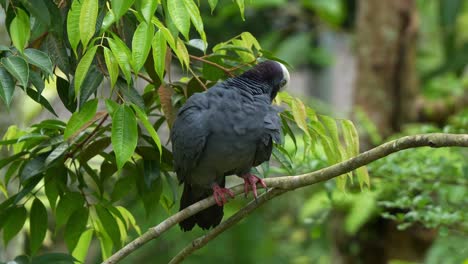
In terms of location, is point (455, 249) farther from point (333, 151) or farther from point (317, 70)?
point (317, 70)

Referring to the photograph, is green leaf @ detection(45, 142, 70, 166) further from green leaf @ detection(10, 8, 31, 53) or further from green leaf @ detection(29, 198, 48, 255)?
green leaf @ detection(10, 8, 31, 53)

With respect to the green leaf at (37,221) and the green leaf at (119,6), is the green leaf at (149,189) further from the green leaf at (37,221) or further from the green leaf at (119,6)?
the green leaf at (119,6)

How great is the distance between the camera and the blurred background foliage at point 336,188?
3.27 meters

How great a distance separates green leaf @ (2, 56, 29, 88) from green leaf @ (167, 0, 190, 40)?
41cm

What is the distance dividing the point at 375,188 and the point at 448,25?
9.12ft

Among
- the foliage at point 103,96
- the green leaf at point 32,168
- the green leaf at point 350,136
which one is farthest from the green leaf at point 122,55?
the green leaf at point 350,136

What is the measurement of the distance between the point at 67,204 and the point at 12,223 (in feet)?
0.65

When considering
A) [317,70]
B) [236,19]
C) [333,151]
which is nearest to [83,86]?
[333,151]

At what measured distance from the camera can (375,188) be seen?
346 cm

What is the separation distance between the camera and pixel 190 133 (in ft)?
8.12

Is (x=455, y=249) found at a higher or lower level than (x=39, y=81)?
lower

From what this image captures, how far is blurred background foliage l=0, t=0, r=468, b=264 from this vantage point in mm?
3271

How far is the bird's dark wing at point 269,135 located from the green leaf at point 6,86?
2.84 feet

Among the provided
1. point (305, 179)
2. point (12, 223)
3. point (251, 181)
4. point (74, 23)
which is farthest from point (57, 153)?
point (305, 179)
